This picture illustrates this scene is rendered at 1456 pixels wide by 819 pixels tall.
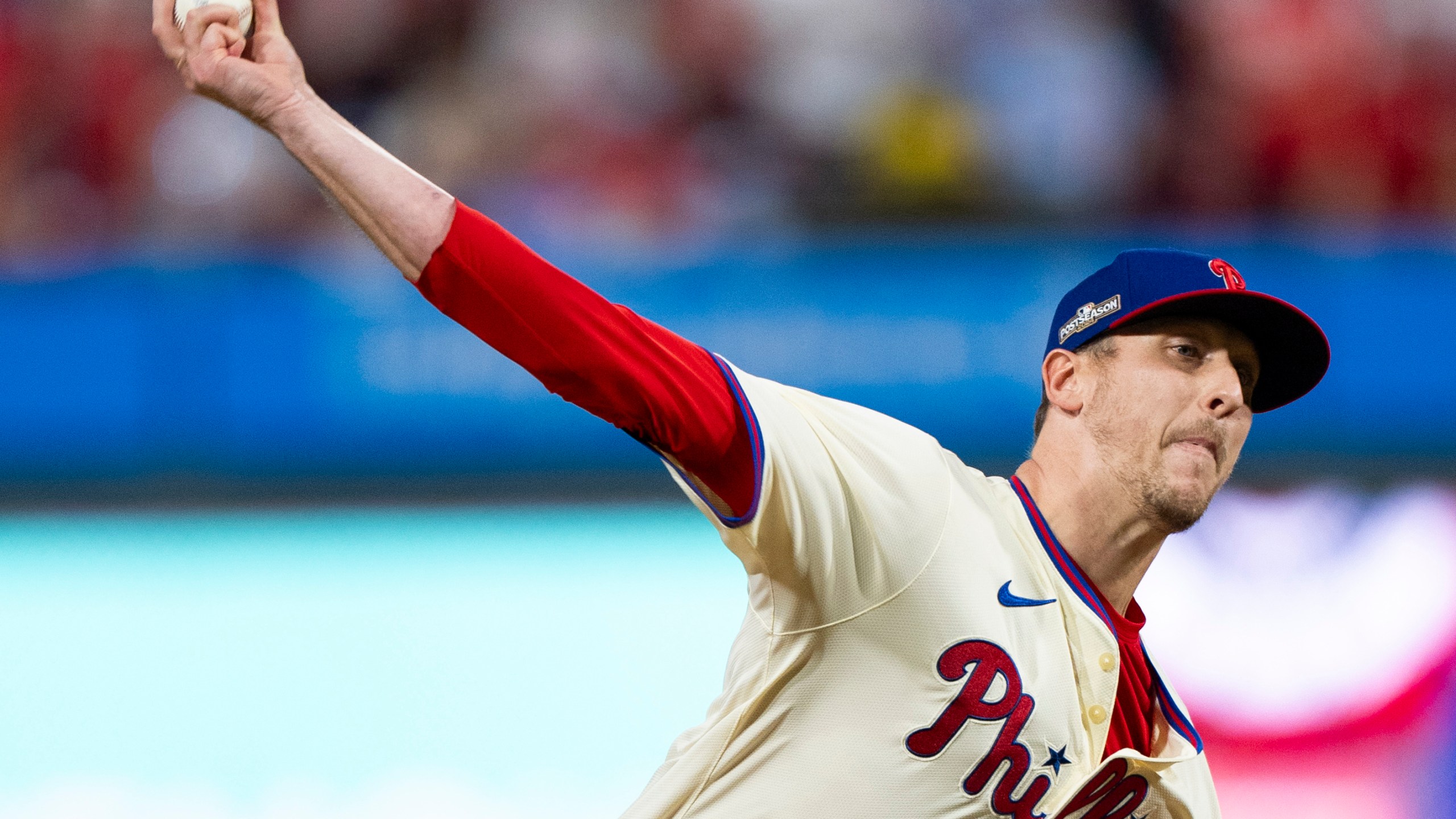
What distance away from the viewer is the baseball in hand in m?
1.83

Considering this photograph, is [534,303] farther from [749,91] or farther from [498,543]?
[749,91]

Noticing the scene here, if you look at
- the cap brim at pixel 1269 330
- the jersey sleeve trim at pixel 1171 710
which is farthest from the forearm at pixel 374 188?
the jersey sleeve trim at pixel 1171 710

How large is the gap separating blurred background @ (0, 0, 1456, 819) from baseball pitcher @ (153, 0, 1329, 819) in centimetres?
230

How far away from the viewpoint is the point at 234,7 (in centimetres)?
183

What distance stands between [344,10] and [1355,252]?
399cm

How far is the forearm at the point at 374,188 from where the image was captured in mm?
1691

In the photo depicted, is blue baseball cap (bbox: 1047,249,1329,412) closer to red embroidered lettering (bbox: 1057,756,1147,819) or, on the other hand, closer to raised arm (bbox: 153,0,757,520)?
red embroidered lettering (bbox: 1057,756,1147,819)

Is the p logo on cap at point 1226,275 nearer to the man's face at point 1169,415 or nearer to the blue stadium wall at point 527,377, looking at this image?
the man's face at point 1169,415

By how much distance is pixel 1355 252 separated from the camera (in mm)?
5238

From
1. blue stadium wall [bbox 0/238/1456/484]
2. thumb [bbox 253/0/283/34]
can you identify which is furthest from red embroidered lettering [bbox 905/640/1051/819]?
blue stadium wall [bbox 0/238/1456/484]

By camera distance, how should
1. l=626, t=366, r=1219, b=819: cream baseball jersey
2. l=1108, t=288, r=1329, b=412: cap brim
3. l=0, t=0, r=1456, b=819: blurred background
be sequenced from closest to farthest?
l=626, t=366, r=1219, b=819: cream baseball jersey → l=1108, t=288, r=1329, b=412: cap brim → l=0, t=0, r=1456, b=819: blurred background

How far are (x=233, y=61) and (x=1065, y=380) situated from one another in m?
1.34

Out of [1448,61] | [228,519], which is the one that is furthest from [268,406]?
[1448,61]

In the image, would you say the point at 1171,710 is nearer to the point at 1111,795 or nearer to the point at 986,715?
the point at 1111,795
